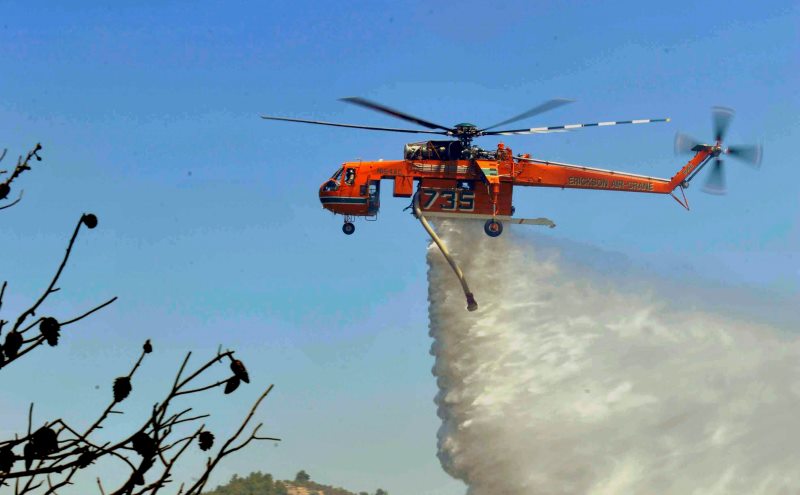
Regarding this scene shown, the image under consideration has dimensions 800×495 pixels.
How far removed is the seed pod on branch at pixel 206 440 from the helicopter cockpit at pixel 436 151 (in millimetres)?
44193

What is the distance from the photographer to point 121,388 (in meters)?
4.59

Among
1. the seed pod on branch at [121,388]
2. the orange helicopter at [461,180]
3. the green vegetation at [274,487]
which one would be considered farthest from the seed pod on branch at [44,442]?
the green vegetation at [274,487]

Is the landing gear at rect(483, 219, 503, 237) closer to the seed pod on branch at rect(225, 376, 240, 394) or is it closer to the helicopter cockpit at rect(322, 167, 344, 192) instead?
the helicopter cockpit at rect(322, 167, 344, 192)

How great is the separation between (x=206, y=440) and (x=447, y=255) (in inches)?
1824

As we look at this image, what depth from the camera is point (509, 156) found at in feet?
163

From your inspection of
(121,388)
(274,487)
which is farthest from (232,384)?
(274,487)

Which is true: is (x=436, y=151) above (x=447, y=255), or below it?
above

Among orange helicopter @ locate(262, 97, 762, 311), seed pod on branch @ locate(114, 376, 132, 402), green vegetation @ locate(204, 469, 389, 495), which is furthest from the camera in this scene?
green vegetation @ locate(204, 469, 389, 495)

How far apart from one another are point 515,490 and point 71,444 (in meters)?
47.4

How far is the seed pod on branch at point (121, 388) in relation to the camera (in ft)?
15.0

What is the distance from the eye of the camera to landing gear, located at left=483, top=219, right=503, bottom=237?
160 feet

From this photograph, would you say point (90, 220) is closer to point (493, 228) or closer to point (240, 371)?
point (240, 371)

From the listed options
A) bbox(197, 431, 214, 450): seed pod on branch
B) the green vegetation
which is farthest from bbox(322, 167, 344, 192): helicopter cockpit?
the green vegetation

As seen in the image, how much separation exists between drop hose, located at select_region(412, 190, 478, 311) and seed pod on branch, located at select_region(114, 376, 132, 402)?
44.2m
